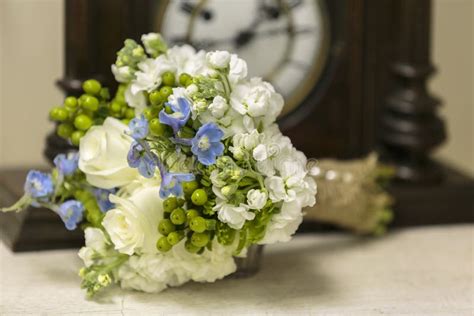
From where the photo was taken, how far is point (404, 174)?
1558 mm

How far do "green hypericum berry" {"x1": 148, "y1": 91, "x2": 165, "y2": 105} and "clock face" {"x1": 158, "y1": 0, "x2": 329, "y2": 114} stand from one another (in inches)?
11.4

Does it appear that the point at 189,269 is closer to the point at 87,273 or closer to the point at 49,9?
the point at 87,273

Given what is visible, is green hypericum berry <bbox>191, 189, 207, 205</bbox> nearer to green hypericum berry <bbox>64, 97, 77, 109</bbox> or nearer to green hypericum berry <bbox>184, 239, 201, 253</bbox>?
green hypericum berry <bbox>184, 239, 201, 253</bbox>

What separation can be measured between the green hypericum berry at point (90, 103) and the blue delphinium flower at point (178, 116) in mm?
134

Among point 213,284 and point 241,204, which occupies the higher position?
point 241,204

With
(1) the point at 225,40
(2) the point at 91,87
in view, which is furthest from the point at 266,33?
(2) the point at 91,87

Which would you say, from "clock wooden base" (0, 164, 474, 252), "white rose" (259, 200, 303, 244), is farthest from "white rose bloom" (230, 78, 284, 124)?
"clock wooden base" (0, 164, 474, 252)

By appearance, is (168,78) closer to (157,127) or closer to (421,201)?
(157,127)

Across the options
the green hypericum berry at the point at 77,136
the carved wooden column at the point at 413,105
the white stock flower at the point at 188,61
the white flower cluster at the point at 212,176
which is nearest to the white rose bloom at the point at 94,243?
the white flower cluster at the point at 212,176

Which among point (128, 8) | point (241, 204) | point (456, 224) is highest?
point (128, 8)

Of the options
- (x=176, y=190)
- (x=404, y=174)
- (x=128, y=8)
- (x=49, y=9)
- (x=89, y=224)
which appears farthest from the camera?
(x=49, y=9)

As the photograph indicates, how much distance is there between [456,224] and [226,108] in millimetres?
552

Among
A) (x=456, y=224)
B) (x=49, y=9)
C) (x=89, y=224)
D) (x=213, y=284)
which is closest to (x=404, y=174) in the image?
(x=456, y=224)

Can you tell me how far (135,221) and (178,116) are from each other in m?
0.13
